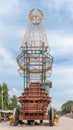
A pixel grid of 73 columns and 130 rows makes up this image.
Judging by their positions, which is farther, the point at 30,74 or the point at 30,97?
the point at 30,74

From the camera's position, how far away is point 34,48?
149 feet

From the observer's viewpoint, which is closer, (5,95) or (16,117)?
(16,117)

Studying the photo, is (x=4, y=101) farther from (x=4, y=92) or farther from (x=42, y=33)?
(x=42, y=33)

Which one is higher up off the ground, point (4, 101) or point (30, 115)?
point (4, 101)

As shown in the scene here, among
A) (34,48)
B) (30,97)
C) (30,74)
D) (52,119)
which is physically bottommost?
(52,119)

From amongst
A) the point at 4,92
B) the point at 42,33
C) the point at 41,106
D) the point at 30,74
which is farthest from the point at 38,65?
the point at 4,92

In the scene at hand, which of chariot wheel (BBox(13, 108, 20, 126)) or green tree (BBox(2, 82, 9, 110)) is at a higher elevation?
green tree (BBox(2, 82, 9, 110))

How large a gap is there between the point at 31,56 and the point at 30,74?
2934mm

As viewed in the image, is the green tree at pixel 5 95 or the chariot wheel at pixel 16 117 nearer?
the chariot wheel at pixel 16 117

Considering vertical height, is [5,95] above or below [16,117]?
above

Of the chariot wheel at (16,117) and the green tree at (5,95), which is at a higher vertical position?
the green tree at (5,95)

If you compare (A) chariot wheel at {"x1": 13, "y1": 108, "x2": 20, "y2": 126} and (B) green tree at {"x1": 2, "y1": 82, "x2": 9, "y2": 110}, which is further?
(B) green tree at {"x1": 2, "y1": 82, "x2": 9, "y2": 110}

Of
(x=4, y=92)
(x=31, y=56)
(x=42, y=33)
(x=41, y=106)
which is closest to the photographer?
(x=41, y=106)

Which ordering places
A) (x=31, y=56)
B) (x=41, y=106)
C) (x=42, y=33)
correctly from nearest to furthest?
(x=41, y=106) < (x=31, y=56) < (x=42, y=33)
